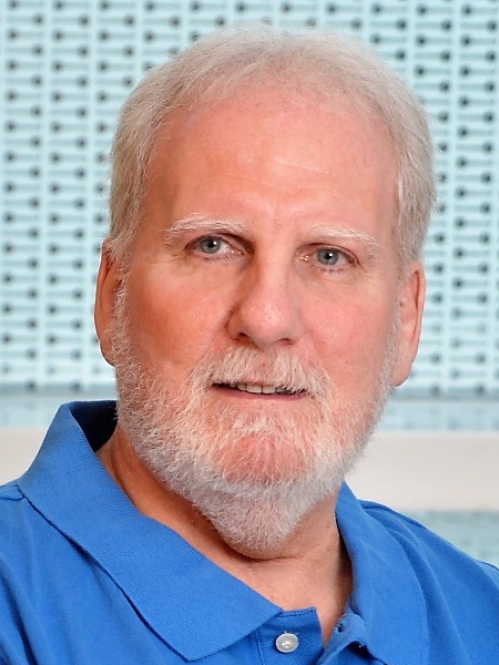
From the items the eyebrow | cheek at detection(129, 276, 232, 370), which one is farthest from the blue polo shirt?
the eyebrow

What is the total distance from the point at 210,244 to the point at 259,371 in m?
0.13

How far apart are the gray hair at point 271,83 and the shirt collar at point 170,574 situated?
0.23 meters

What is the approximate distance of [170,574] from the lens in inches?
46.5

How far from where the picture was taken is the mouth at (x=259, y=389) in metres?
1.19

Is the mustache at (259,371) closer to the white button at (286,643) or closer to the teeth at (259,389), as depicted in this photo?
the teeth at (259,389)

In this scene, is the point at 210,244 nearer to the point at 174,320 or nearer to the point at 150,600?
the point at 174,320

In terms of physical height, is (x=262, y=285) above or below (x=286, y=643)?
above

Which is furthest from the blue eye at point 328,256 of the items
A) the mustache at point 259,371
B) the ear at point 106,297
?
the ear at point 106,297

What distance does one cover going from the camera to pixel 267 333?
1146mm

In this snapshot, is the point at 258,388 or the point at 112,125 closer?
the point at 258,388

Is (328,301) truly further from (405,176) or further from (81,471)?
(81,471)

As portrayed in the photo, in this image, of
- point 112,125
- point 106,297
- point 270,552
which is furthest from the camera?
point 112,125

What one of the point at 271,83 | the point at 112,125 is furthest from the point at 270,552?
the point at 112,125

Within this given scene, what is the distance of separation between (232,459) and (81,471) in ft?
0.53
